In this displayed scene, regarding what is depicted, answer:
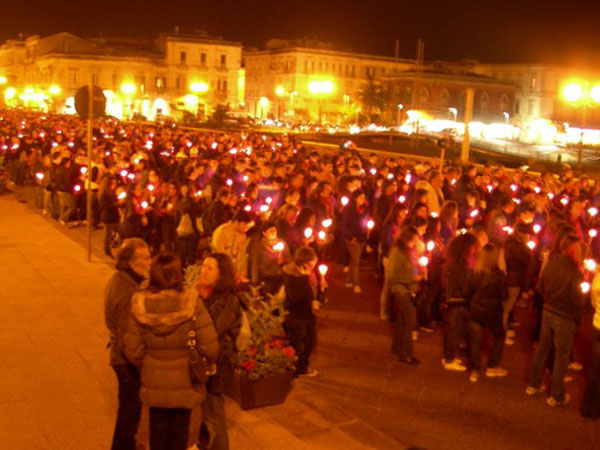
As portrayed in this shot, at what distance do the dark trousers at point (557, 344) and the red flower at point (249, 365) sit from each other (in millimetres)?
2919

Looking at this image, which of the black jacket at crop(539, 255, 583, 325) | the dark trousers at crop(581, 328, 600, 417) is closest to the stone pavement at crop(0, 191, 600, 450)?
the dark trousers at crop(581, 328, 600, 417)

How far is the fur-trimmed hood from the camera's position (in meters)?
4.74

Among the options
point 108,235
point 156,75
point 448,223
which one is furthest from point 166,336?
point 156,75

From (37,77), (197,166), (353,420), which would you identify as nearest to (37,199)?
(197,166)

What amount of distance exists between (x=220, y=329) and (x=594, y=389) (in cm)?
392

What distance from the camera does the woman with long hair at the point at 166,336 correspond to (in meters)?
4.77

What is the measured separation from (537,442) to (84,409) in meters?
3.88

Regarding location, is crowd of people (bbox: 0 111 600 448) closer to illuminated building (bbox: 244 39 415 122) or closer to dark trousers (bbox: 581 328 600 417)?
dark trousers (bbox: 581 328 600 417)

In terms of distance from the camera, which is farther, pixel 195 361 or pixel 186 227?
pixel 186 227

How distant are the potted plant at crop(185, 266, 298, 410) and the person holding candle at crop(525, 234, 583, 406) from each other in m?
2.55

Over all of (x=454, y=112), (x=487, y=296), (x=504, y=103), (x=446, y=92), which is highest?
(x=446, y=92)

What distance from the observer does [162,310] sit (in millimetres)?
4762

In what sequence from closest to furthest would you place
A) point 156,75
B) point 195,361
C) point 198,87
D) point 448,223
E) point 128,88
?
1. point 195,361
2. point 448,223
3. point 128,88
4. point 198,87
5. point 156,75

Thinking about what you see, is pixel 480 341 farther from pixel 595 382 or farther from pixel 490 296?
pixel 595 382
